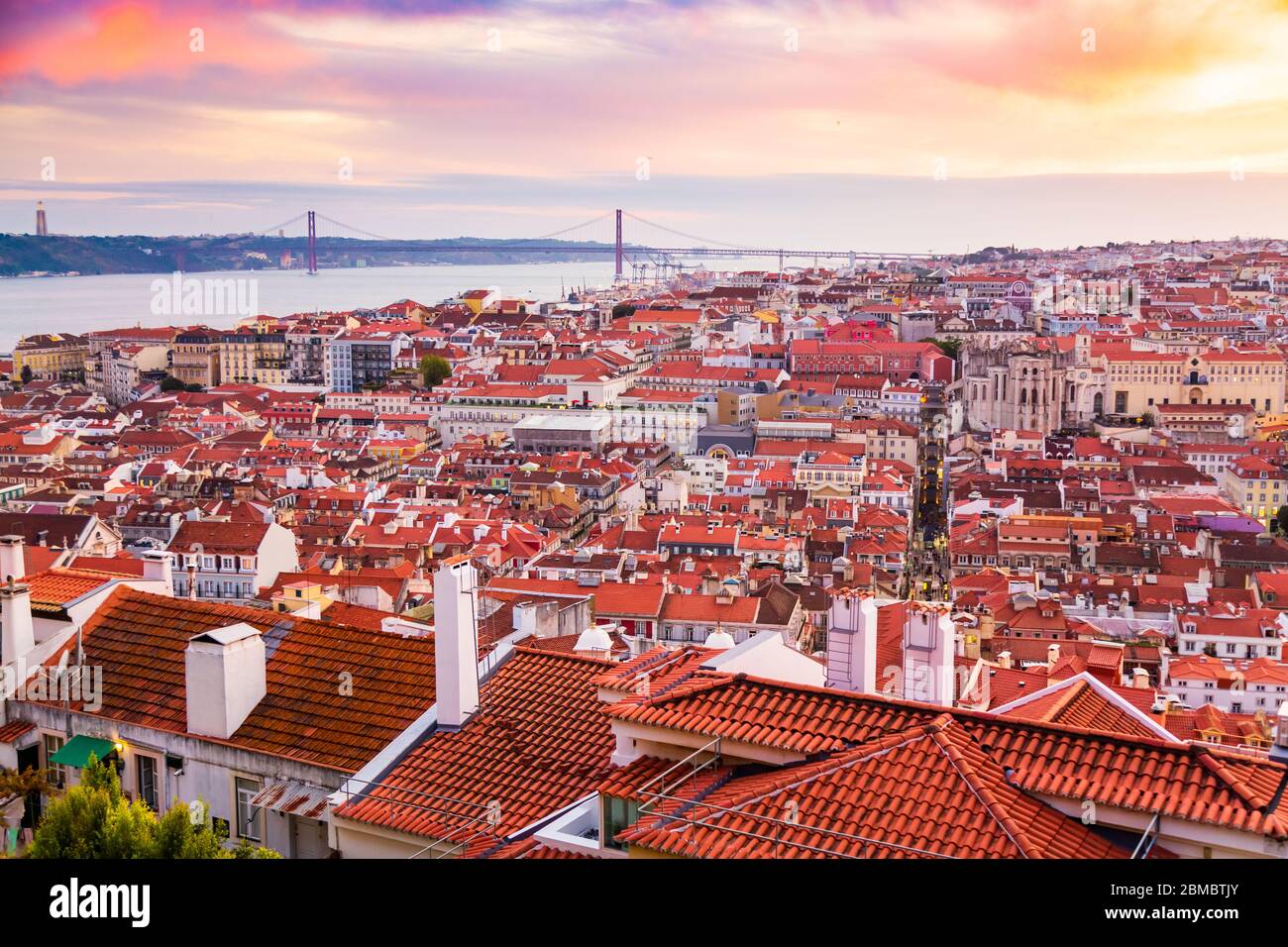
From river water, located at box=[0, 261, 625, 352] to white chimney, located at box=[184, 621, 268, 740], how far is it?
84.4ft

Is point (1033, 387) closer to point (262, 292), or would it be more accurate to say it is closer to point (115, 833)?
point (115, 833)

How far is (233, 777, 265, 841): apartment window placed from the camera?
2514mm

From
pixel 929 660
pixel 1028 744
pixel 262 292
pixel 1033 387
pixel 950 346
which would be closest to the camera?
pixel 1028 744

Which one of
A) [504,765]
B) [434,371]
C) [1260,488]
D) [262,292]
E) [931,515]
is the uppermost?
[262,292]

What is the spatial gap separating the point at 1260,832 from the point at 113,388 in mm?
29030

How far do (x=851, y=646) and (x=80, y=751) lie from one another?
139 centimetres

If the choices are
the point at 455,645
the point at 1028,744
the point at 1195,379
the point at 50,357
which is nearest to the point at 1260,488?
the point at 1195,379

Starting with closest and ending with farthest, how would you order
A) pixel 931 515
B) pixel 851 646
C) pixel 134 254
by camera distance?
pixel 851 646 < pixel 931 515 < pixel 134 254

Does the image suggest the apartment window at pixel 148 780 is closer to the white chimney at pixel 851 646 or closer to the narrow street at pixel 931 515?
the white chimney at pixel 851 646

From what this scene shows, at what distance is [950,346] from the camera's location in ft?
88.2

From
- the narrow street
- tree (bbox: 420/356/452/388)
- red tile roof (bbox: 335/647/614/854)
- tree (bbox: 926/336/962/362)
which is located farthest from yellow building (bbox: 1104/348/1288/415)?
red tile roof (bbox: 335/647/614/854)

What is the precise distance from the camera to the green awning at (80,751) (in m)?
2.60

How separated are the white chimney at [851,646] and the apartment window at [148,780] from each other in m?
1.23
